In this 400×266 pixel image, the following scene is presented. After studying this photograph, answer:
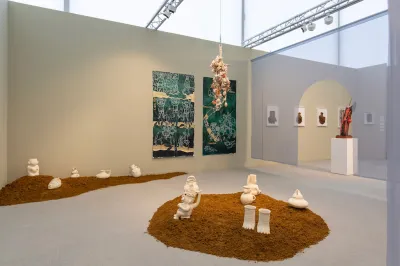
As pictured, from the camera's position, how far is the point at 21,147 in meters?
5.30

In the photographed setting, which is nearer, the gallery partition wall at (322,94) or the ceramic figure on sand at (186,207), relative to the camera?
the ceramic figure on sand at (186,207)

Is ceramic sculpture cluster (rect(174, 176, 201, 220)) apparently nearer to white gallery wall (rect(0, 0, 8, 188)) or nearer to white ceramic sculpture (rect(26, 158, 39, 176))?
white ceramic sculpture (rect(26, 158, 39, 176))

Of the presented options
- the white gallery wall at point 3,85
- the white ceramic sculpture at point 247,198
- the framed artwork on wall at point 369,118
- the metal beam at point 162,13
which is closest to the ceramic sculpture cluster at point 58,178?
the white gallery wall at point 3,85

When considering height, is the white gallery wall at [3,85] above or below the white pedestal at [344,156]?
above

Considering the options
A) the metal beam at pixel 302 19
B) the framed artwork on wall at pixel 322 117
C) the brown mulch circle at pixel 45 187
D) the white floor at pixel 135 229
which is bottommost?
the white floor at pixel 135 229

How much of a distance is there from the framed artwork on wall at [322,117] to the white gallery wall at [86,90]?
17.1 feet

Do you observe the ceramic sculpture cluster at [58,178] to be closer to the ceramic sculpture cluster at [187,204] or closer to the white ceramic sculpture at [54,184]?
the white ceramic sculpture at [54,184]

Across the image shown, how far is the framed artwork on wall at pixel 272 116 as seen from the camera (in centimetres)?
718

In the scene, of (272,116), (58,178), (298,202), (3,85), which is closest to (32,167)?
(58,178)

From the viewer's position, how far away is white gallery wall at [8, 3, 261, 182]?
5328 millimetres

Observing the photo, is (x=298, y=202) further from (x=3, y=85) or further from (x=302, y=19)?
(x=3, y=85)

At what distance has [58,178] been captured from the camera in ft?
16.7

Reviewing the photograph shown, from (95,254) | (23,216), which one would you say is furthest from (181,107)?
(95,254)

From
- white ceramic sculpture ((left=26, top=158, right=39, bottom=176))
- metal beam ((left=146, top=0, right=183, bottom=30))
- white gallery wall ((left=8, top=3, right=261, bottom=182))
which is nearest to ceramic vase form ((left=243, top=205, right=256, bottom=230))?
white gallery wall ((left=8, top=3, right=261, bottom=182))
